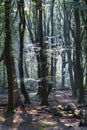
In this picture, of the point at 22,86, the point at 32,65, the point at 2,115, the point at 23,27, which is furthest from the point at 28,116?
the point at 32,65

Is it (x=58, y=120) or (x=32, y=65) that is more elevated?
(x=58, y=120)

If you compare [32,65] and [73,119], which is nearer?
[73,119]

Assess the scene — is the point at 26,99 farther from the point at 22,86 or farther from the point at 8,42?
the point at 8,42

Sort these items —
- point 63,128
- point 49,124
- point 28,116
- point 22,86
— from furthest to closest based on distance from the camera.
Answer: point 22,86, point 28,116, point 49,124, point 63,128

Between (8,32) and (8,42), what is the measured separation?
1.43ft

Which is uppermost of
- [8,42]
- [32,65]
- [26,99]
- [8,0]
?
[8,0]

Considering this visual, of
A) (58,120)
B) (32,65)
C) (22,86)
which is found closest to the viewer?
(58,120)

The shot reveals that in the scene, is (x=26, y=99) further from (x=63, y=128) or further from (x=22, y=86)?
(x=63, y=128)

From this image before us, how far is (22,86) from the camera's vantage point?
19312 millimetres

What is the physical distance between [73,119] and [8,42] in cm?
424

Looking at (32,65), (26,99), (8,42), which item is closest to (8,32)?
(8,42)

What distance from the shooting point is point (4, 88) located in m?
34.8

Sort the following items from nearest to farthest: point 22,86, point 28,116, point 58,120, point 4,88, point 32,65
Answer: point 58,120 < point 28,116 < point 22,86 < point 4,88 < point 32,65

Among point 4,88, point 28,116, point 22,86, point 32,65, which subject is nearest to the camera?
point 28,116
